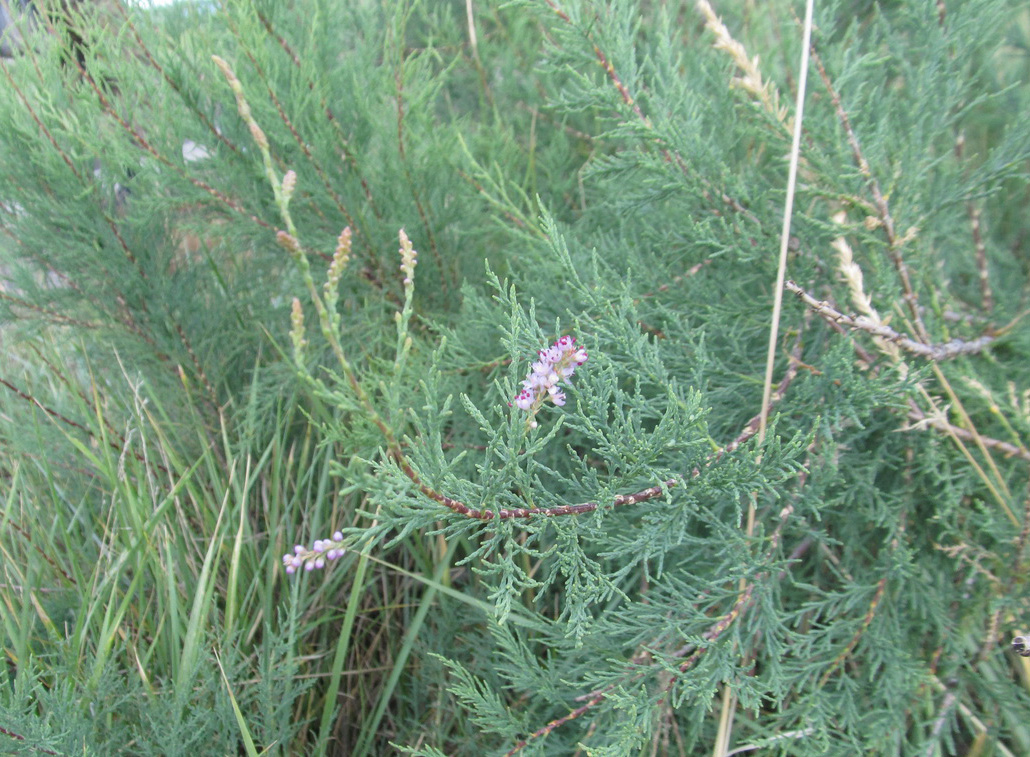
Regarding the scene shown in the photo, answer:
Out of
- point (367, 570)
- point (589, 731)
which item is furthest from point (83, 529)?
point (589, 731)

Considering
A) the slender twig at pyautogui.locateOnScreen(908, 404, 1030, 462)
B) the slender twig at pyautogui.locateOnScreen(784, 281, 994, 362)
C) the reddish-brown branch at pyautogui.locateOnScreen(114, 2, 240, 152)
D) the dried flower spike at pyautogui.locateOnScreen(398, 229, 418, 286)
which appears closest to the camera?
the dried flower spike at pyautogui.locateOnScreen(398, 229, 418, 286)

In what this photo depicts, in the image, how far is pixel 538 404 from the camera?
2.27 ft

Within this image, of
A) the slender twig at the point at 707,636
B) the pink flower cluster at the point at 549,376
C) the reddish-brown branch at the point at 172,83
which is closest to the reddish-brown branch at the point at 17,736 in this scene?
the slender twig at the point at 707,636

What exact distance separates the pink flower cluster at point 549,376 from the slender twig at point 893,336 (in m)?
0.34

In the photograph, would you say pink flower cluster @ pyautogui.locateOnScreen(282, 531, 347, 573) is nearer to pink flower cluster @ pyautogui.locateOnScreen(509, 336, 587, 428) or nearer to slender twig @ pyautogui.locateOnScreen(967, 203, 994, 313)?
pink flower cluster @ pyautogui.locateOnScreen(509, 336, 587, 428)

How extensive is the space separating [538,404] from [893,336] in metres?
0.56

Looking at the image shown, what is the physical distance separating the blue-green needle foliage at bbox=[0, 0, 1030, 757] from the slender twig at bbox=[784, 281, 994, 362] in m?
0.01

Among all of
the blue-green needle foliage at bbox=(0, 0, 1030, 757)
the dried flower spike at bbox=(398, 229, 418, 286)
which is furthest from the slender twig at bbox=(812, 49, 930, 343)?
the dried flower spike at bbox=(398, 229, 418, 286)

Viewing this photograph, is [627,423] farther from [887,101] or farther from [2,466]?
[2,466]

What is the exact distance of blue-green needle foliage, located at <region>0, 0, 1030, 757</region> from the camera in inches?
37.5

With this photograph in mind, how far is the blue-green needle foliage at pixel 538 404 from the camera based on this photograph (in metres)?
0.95

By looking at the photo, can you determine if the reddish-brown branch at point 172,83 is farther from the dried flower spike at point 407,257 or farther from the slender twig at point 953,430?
the slender twig at point 953,430

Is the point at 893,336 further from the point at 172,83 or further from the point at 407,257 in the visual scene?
the point at 172,83

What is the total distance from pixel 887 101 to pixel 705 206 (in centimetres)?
42
